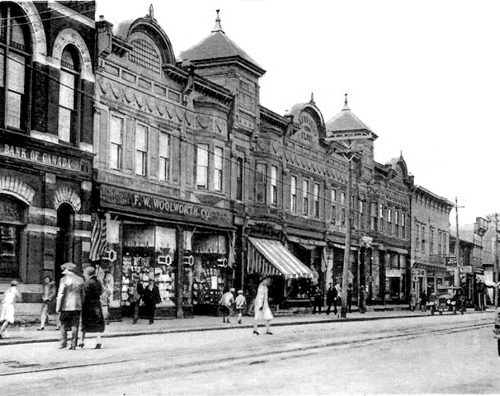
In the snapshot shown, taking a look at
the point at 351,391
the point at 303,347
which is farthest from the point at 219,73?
the point at 351,391

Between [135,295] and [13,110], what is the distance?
773 cm

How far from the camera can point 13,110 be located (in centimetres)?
2359

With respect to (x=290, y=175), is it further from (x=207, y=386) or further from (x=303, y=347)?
(x=207, y=386)

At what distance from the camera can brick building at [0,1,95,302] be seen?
2328 cm

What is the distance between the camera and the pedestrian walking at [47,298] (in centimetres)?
2274

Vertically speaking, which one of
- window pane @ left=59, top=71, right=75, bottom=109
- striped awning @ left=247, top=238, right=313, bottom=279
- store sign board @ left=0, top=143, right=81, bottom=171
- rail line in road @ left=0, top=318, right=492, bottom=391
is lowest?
rail line in road @ left=0, top=318, right=492, bottom=391

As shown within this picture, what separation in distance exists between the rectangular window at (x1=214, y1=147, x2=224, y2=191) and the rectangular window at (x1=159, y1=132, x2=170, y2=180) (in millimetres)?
3029

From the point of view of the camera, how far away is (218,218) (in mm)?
33938

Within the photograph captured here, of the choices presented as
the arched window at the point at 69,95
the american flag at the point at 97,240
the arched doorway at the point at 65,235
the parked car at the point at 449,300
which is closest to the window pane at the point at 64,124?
the arched window at the point at 69,95

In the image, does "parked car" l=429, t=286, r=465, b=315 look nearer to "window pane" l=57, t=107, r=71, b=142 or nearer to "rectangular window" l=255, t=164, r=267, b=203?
"rectangular window" l=255, t=164, r=267, b=203

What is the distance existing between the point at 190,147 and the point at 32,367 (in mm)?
19719

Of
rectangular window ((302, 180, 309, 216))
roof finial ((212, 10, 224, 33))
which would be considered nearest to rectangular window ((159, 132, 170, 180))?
roof finial ((212, 10, 224, 33))

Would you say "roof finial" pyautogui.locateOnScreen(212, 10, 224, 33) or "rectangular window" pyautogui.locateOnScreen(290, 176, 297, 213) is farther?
"rectangular window" pyautogui.locateOnScreen(290, 176, 297, 213)

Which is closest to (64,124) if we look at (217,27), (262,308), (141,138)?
(141,138)
